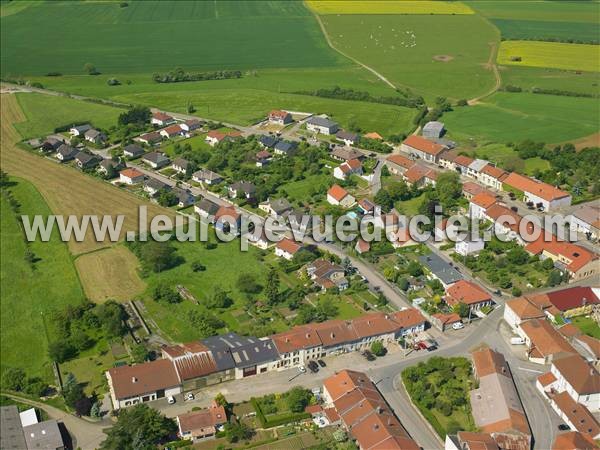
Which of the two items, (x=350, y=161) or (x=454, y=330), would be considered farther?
(x=350, y=161)

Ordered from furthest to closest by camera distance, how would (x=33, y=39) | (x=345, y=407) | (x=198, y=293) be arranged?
(x=33, y=39) < (x=198, y=293) < (x=345, y=407)

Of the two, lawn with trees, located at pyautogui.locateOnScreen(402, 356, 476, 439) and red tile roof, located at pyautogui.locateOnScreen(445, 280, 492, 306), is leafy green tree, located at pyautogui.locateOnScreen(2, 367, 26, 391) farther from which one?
red tile roof, located at pyautogui.locateOnScreen(445, 280, 492, 306)

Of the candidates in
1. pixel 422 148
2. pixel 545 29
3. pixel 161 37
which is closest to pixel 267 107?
pixel 422 148

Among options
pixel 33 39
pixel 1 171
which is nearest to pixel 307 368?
pixel 1 171

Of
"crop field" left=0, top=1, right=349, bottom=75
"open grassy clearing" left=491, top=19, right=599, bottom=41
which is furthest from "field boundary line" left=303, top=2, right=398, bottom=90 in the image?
"open grassy clearing" left=491, top=19, right=599, bottom=41

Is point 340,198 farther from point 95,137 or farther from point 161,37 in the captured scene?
point 161,37

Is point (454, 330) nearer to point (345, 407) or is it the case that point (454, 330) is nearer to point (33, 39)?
point (345, 407)

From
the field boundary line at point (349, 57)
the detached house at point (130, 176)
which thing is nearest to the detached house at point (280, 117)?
the field boundary line at point (349, 57)
